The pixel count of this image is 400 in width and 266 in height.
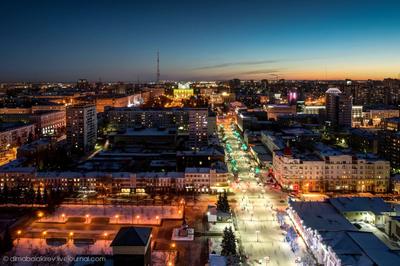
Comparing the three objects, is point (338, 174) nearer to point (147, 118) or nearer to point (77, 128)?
point (77, 128)

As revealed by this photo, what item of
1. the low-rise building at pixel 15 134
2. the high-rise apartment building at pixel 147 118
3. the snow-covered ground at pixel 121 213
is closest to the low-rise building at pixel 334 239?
the snow-covered ground at pixel 121 213

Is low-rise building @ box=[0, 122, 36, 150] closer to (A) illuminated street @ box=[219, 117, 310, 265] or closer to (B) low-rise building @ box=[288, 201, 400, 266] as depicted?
(A) illuminated street @ box=[219, 117, 310, 265]

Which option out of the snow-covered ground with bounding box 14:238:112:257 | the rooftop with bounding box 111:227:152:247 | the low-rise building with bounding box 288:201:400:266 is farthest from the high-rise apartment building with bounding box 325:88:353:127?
the rooftop with bounding box 111:227:152:247

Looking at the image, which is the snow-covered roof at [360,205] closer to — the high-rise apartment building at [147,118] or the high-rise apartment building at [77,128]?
the high-rise apartment building at [77,128]

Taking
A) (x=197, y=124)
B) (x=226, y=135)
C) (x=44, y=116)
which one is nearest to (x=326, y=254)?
(x=197, y=124)

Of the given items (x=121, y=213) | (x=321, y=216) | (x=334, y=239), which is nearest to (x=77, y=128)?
(x=121, y=213)

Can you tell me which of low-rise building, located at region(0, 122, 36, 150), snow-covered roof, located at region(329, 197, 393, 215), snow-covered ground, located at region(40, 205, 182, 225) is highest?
low-rise building, located at region(0, 122, 36, 150)

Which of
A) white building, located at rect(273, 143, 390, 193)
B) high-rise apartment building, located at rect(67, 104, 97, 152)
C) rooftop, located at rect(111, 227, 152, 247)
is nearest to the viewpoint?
rooftop, located at rect(111, 227, 152, 247)

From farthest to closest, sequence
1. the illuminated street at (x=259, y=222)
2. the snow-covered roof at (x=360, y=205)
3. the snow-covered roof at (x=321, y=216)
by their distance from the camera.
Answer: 1. the snow-covered roof at (x=360, y=205)
2. the snow-covered roof at (x=321, y=216)
3. the illuminated street at (x=259, y=222)
